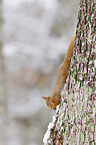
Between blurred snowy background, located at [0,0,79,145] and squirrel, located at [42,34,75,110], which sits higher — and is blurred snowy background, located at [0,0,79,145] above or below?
above

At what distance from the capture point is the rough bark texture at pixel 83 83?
17.0 inches

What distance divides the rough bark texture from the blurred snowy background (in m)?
2.92

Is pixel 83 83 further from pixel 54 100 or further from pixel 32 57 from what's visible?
pixel 32 57

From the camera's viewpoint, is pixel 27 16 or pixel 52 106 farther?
pixel 27 16

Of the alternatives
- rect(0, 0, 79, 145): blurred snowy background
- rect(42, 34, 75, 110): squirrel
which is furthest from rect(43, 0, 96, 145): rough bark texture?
rect(0, 0, 79, 145): blurred snowy background

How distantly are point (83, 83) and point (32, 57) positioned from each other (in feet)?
9.93

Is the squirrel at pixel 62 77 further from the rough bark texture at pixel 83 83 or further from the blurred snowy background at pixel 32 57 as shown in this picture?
the blurred snowy background at pixel 32 57

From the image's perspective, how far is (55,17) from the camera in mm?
3520

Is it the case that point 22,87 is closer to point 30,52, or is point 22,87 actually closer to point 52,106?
point 30,52

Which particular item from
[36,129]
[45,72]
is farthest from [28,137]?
[45,72]

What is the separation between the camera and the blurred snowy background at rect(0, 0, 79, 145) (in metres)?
3.42

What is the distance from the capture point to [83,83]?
44 centimetres

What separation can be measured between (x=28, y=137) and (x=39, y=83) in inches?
28.5

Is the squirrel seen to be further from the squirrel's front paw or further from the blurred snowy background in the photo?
the blurred snowy background
